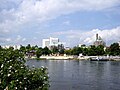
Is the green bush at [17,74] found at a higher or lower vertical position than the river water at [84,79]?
higher

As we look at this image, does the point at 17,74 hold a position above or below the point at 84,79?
above

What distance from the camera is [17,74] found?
14734 millimetres

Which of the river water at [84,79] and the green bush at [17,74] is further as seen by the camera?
the river water at [84,79]

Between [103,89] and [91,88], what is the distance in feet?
6.84

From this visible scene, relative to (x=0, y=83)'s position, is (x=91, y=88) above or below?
below

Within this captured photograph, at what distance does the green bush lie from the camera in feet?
47.7

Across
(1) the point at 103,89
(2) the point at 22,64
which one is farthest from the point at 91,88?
(2) the point at 22,64

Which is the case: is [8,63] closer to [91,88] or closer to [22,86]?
[22,86]

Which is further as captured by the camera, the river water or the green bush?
the river water

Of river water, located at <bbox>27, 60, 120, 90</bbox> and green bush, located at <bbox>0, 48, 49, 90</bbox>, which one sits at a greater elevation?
green bush, located at <bbox>0, 48, 49, 90</bbox>

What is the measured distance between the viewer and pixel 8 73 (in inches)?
575

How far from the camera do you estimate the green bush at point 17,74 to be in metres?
14.5

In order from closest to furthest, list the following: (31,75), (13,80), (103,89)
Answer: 1. (13,80)
2. (31,75)
3. (103,89)

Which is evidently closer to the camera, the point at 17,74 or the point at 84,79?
the point at 17,74
